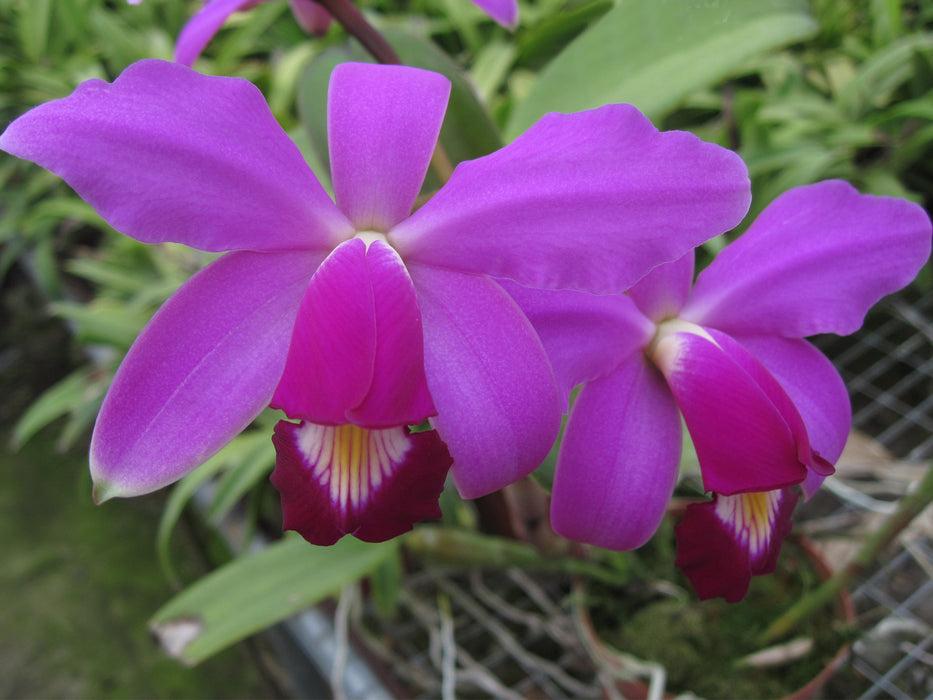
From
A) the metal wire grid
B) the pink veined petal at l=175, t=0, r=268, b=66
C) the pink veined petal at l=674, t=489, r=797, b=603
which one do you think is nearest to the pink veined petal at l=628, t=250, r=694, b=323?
the pink veined petal at l=674, t=489, r=797, b=603

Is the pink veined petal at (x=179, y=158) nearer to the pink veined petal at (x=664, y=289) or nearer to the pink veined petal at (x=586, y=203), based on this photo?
the pink veined petal at (x=586, y=203)

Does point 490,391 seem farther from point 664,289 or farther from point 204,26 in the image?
point 204,26

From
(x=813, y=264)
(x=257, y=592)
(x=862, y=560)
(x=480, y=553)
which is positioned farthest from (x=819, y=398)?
(x=257, y=592)

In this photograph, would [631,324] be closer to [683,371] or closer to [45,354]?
[683,371]

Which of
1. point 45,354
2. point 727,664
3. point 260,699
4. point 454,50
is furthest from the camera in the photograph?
point 45,354

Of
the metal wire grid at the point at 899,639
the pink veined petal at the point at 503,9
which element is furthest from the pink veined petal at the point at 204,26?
the metal wire grid at the point at 899,639

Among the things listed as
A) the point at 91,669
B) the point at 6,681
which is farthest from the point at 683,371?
the point at 6,681

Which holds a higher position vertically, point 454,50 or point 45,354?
point 454,50

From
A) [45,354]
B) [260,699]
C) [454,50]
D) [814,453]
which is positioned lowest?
[260,699]

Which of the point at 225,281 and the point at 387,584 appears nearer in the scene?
the point at 225,281
